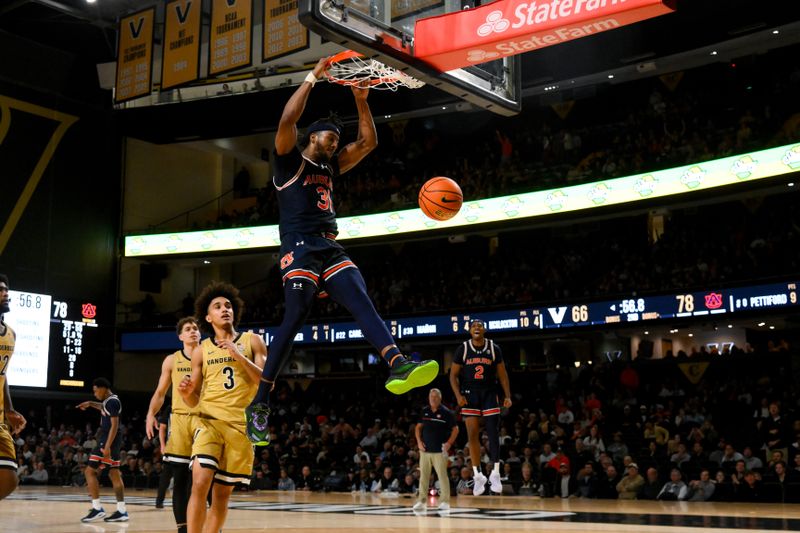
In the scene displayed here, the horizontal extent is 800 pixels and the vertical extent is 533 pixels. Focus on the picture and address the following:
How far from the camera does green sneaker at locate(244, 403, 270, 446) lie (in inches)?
239

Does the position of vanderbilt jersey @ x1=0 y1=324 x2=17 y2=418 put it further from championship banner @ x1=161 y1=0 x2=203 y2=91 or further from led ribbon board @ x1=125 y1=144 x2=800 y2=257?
led ribbon board @ x1=125 y1=144 x2=800 y2=257

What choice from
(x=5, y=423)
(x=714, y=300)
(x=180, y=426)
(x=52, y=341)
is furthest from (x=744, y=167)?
(x=52, y=341)

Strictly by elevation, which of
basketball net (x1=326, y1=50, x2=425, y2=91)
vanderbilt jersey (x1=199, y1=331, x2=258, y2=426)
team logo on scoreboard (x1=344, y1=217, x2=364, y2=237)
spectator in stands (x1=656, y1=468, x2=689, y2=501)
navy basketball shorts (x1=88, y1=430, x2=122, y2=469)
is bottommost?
spectator in stands (x1=656, y1=468, x2=689, y2=501)

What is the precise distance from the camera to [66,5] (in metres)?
27.2

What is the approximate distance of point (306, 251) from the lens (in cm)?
617

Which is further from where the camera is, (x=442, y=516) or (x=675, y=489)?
(x=675, y=489)

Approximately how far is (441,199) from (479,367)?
4.86 meters

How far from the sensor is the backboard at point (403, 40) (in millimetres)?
7824

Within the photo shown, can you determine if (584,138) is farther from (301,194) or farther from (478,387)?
(301,194)

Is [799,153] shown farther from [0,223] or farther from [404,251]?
[0,223]

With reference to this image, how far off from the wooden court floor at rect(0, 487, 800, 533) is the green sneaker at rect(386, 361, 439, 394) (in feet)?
16.3

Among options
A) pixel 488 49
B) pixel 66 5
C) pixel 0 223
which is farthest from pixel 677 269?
pixel 0 223

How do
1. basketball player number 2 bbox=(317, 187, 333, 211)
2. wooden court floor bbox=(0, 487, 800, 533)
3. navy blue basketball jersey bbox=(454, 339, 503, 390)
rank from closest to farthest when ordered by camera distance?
basketball player number 2 bbox=(317, 187, 333, 211) < wooden court floor bbox=(0, 487, 800, 533) < navy blue basketball jersey bbox=(454, 339, 503, 390)

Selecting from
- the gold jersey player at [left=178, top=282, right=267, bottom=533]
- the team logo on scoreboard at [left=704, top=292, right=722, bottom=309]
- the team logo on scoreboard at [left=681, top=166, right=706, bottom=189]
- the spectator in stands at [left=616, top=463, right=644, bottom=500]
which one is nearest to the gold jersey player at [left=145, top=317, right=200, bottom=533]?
the gold jersey player at [left=178, top=282, right=267, bottom=533]
